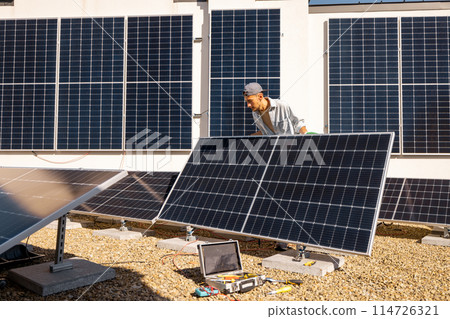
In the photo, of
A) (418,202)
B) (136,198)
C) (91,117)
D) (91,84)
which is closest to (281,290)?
(136,198)

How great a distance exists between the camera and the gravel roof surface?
371 centimetres

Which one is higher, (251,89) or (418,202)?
(251,89)

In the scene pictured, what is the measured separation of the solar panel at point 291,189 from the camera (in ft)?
14.2

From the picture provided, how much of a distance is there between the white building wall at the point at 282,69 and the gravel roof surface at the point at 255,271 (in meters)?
4.12

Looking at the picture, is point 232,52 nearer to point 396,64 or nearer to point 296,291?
point 396,64

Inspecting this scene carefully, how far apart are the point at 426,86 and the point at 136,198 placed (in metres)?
8.13

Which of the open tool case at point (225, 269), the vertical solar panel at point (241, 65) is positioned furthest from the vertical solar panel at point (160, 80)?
the open tool case at point (225, 269)

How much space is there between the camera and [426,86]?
10.1 meters

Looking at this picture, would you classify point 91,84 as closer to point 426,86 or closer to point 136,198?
point 136,198

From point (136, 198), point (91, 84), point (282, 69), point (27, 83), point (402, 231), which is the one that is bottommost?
point (402, 231)

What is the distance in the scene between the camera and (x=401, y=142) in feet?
33.0

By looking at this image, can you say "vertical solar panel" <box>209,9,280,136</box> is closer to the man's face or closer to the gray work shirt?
the gray work shirt

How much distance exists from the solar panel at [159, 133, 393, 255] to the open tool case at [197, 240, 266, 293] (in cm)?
53

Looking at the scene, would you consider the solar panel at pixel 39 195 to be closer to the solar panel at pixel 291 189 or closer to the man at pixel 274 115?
the solar panel at pixel 291 189
